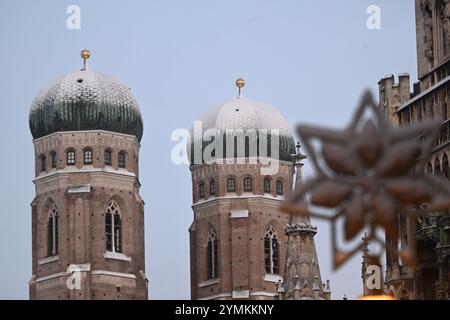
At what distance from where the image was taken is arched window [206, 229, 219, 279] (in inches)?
4823

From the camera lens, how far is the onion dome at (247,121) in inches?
4838

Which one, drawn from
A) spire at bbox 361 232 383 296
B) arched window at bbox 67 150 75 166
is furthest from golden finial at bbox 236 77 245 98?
spire at bbox 361 232 383 296

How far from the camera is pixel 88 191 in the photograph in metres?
114

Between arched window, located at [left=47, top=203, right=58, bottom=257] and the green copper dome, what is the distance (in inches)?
245

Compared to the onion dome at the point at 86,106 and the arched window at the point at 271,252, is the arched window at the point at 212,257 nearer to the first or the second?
the arched window at the point at 271,252

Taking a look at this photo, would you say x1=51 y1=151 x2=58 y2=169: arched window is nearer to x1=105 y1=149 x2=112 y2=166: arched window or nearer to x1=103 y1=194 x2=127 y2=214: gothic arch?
x1=105 y1=149 x2=112 y2=166: arched window

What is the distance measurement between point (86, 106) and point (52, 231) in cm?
989

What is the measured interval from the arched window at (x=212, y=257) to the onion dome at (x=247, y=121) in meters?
7.02

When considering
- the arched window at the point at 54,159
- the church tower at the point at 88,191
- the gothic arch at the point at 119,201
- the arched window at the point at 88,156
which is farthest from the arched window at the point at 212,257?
the arched window at the point at 54,159
